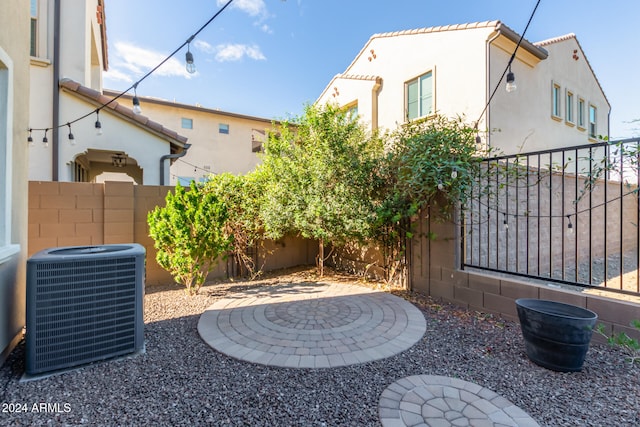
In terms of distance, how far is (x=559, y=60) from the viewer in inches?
380

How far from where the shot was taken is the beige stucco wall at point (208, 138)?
14.9 m

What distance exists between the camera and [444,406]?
7.23 ft

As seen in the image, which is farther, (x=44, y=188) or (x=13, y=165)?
(x=44, y=188)

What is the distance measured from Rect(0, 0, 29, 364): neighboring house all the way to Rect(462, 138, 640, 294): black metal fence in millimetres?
5151

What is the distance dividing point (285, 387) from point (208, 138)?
51.0ft

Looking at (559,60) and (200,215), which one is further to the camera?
(559,60)

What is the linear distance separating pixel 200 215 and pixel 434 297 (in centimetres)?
394

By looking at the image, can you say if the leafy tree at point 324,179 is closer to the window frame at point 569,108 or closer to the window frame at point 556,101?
the window frame at point 556,101

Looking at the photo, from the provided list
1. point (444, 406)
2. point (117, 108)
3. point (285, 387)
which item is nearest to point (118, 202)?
point (117, 108)

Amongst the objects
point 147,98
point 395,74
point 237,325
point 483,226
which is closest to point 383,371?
point 237,325

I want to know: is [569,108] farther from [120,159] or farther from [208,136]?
[208,136]

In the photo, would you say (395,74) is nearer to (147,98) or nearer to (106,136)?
(106,136)

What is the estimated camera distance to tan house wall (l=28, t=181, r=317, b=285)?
4.47m

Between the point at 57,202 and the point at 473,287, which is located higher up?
the point at 57,202
